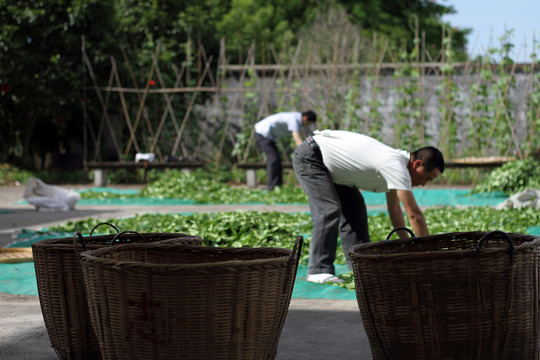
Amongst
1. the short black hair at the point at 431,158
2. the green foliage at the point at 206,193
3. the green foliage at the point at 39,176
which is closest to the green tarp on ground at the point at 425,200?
the green foliage at the point at 206,193

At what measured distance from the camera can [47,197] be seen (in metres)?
10.7

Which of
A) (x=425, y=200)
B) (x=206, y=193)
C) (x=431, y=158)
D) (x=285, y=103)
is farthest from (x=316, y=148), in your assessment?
(x=285, y=103)

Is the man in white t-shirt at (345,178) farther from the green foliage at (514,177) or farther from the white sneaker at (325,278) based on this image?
the green foliage at (514,177)

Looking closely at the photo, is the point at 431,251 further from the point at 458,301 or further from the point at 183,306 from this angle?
the point at 183,306

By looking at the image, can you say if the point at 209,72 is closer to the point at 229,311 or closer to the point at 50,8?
the point at 50,8

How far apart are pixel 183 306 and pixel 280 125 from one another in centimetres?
1018

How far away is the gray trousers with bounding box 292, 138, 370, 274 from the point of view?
5445mm

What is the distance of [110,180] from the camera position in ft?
54.7

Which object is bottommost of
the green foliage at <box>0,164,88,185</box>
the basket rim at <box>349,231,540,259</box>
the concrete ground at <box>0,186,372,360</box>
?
the green foliage at <box>0,164,88,185</box>

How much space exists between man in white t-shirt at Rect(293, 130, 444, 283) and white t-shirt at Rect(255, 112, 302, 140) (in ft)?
21.9

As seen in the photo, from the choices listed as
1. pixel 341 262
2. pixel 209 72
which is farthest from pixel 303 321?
pixel 209 72

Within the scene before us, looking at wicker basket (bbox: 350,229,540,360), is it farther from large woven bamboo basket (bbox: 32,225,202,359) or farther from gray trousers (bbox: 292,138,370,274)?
gray trousers (bbox: 292,138,370,274)

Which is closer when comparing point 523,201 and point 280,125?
point 523,201

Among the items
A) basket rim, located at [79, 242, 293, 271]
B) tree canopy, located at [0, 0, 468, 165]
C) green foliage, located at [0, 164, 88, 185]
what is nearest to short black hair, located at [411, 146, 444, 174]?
basket rim, located at [79, 242, 293, 271]
